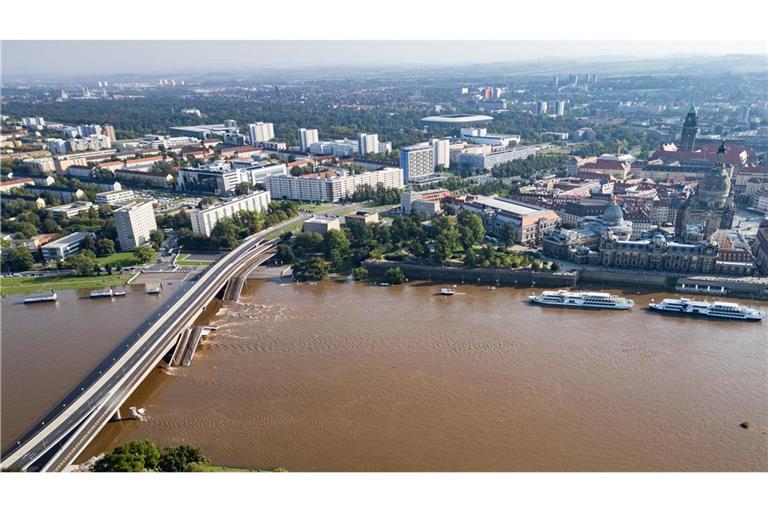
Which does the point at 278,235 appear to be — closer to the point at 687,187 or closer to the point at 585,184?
the point at 585,184

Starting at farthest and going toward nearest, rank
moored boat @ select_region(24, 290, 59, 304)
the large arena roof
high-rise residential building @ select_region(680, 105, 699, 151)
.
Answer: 1. the large arena roof
2. high-rise residential building @ select_region(680, 105, 699, 151)
3. moored boat @ select_region(24, 290, 59, 304)

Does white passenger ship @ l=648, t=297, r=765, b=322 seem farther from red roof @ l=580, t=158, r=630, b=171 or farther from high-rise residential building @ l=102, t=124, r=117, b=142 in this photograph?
high-rise residential building @ l=102, t=124, r=117, b=142

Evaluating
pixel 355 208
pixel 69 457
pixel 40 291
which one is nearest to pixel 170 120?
pixel 355 208

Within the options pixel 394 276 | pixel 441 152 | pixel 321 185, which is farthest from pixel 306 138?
pixel 394 276

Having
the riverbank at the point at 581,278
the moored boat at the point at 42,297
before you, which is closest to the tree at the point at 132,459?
the moored boat at the point at 42,297

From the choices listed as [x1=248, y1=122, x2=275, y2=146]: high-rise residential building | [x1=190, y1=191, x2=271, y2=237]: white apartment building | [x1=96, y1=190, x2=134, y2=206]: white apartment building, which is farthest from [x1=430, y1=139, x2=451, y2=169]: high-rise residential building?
[x1=96, y1=190, x2=134, y2=206]: white apartment building

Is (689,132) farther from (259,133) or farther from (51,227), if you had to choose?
(51,227)
